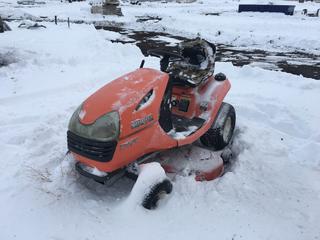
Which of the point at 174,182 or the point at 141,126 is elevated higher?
the point at 141,126

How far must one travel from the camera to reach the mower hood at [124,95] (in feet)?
10.7

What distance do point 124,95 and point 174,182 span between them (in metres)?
1.14

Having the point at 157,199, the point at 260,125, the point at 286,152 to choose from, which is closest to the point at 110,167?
the point at 157,199

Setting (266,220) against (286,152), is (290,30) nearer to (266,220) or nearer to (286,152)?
A: (286,152)

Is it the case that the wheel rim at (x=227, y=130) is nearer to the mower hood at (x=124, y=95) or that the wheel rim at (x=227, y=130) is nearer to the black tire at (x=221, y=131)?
the black tire at (x=221, y=131)

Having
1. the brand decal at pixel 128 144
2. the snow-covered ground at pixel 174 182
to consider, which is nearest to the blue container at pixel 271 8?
the snow-covered ground at pixel 174 182

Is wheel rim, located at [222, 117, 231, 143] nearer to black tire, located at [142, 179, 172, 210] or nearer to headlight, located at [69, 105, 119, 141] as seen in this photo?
black tire, located at [142, 179, 172, 210]

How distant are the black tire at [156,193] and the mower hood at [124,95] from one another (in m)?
0.75

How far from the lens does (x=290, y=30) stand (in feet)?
62.7

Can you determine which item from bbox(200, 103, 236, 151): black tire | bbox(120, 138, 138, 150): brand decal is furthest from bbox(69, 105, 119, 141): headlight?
bbox(200, 103, 236, 151): black tire

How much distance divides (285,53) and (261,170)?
1096 cm

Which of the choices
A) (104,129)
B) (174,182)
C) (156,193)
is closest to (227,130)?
(174,182)

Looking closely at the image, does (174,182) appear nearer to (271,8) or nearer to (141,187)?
(141,187)

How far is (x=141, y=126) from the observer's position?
3.37 m
